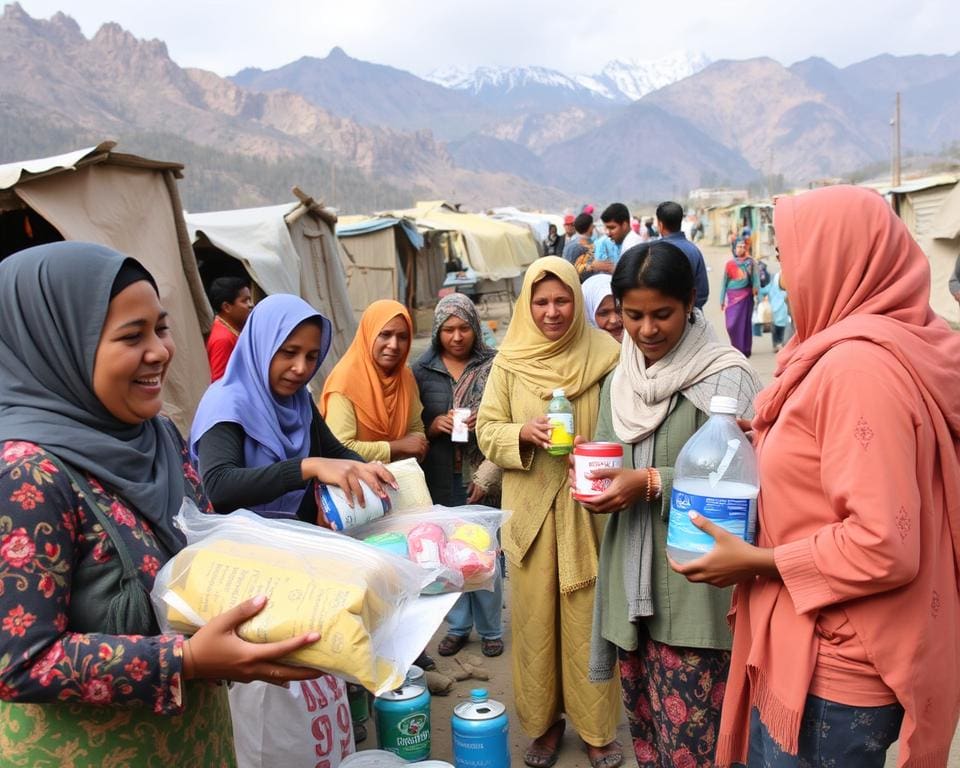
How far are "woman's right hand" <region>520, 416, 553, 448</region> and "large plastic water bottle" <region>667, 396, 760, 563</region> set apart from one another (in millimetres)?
774

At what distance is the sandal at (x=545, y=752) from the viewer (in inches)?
140

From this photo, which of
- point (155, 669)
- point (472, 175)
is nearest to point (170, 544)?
point (155, 669)

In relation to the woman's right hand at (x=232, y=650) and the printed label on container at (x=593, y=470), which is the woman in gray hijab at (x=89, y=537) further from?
the printed label on container at (x=593, y=470)

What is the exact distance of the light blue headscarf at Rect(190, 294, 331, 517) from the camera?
275 centimetres

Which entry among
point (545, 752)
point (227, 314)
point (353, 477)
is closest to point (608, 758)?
point (545, 752)

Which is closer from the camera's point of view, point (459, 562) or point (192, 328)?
point (459, 562)

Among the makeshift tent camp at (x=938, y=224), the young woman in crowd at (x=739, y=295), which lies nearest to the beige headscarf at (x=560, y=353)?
the young woman in crowd at (x=739, y=295)

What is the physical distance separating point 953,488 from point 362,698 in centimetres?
289

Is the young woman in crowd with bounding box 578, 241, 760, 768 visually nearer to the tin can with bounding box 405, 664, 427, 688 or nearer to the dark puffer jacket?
the tin can with bounding box 405, 664, 427, 688

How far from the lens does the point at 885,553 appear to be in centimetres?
166

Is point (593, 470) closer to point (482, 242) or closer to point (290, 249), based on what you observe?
point (290, 249)

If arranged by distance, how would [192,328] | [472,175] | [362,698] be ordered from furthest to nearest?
[472,175]
[192,328]
[362,698]

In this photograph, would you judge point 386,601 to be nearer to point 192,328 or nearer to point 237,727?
point 237,727

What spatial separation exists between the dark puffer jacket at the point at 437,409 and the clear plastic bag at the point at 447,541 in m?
2.02
